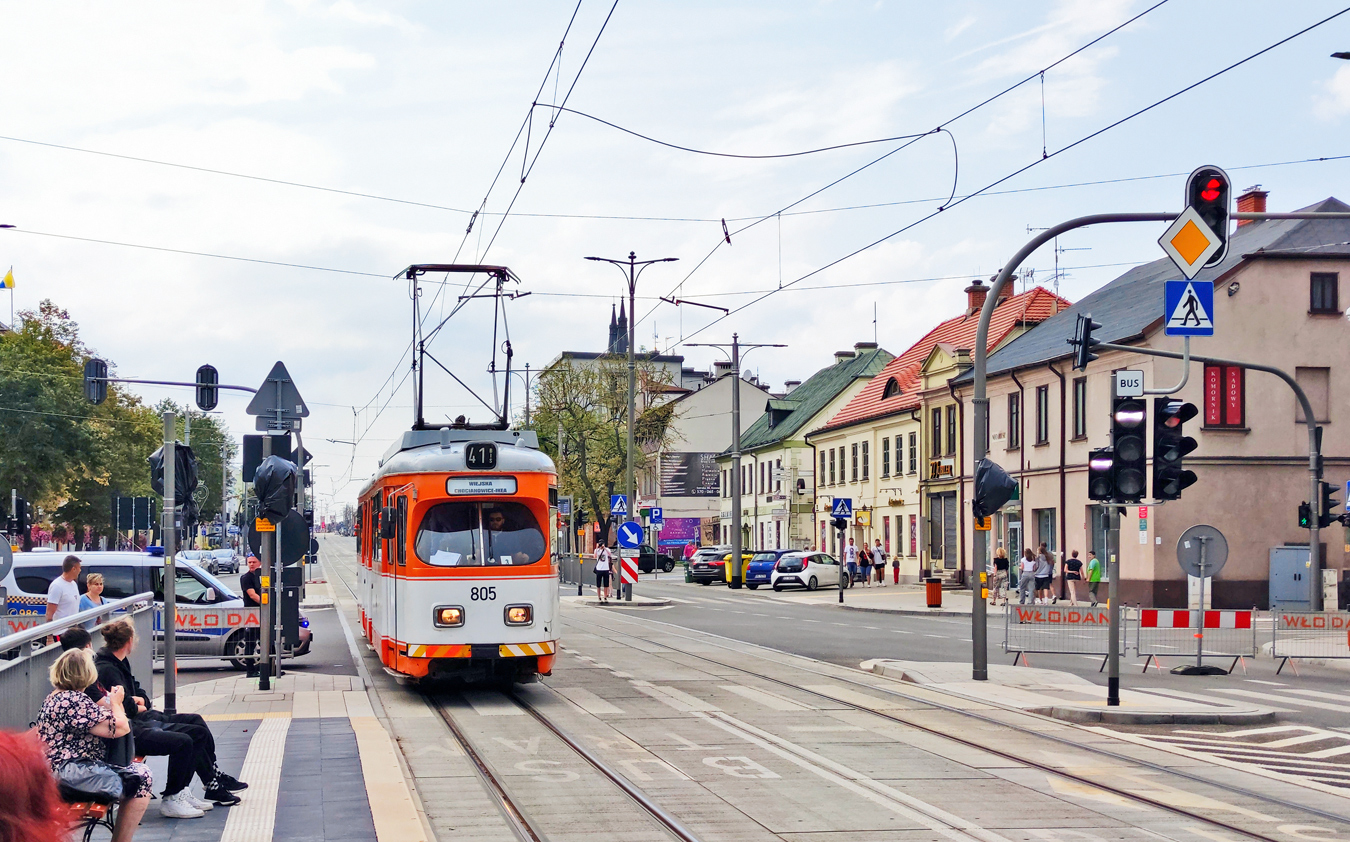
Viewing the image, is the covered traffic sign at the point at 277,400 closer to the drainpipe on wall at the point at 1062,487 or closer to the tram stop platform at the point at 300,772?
the tram stop platform at the point at 300,772

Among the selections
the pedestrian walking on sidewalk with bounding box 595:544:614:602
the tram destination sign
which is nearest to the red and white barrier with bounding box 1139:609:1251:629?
the tram destination sign

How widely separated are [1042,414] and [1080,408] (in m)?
2.85

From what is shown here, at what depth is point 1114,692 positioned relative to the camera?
15773mm

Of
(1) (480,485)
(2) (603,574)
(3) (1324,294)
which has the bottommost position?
(2) (603,574)

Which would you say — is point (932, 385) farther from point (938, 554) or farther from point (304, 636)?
point (304, 636)

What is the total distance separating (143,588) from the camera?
73.6 feet

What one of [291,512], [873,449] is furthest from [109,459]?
[291,512]

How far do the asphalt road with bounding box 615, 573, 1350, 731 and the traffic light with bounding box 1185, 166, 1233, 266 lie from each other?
208 inches

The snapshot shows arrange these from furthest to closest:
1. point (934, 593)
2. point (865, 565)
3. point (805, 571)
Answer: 1. point (865, 565)
2. point (805, 571)
3. point (934, 593)

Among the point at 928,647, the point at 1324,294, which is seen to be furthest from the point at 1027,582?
the point at 928,647

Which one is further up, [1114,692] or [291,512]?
[291,512]

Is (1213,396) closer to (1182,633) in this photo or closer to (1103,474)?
(1182,633)

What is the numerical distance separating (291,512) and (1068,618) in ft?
40.1

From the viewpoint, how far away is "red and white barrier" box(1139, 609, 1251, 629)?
21734 mm
